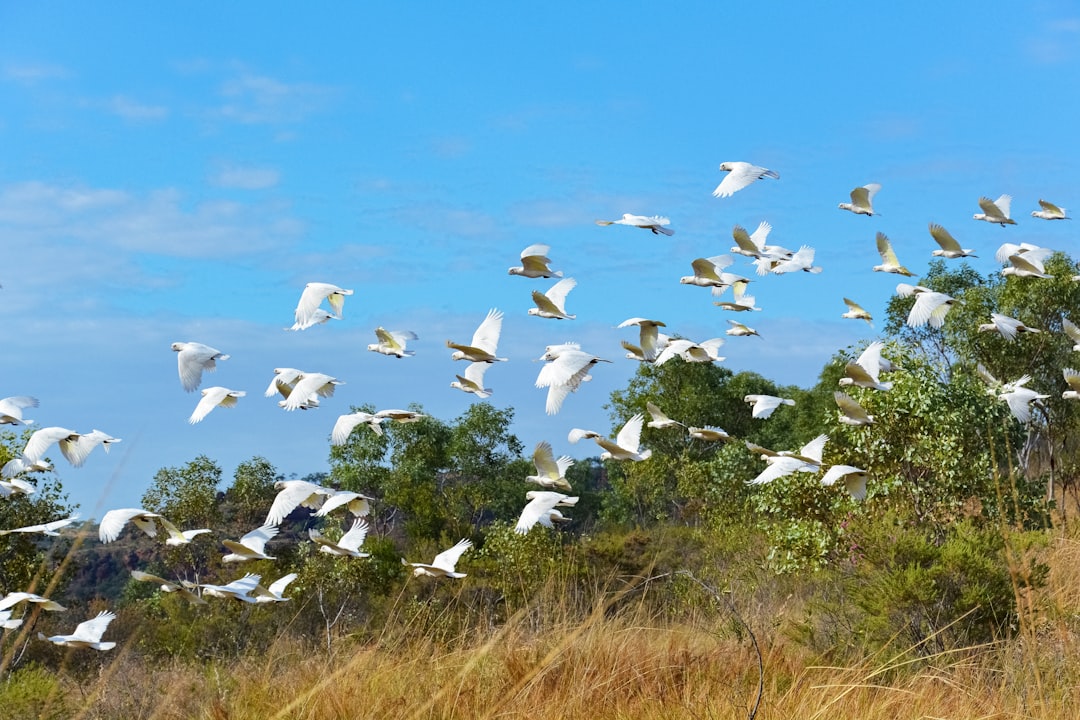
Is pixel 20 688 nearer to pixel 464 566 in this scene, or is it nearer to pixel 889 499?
pixel 889 499

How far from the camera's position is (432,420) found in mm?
36062

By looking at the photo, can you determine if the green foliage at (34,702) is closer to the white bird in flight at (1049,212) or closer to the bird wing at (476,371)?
the bird wing at (476,371)

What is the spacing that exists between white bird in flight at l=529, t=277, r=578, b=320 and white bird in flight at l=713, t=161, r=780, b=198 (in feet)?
4.63

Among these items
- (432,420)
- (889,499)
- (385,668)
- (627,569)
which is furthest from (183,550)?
(385,668)

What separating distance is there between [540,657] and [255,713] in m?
1.57

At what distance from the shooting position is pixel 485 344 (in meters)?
8.96

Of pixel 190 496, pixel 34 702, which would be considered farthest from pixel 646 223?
pixel 190 496

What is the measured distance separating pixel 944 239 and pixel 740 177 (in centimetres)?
225

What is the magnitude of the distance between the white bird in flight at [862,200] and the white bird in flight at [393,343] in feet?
13.1

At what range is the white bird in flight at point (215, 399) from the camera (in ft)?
26.9

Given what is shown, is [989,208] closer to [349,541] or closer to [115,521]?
[349,541]

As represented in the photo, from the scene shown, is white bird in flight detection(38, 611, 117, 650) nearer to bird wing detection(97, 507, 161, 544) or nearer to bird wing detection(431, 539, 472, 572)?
bird wing detection(97, 507, 161, 544)

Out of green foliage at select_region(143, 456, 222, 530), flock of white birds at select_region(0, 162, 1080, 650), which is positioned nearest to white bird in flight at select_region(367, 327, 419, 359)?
flock of white birds at select_region(0, 162, 1080, 650)

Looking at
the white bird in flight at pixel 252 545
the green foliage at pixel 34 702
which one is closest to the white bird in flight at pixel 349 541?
the white bird in flight at pixel 252 545
